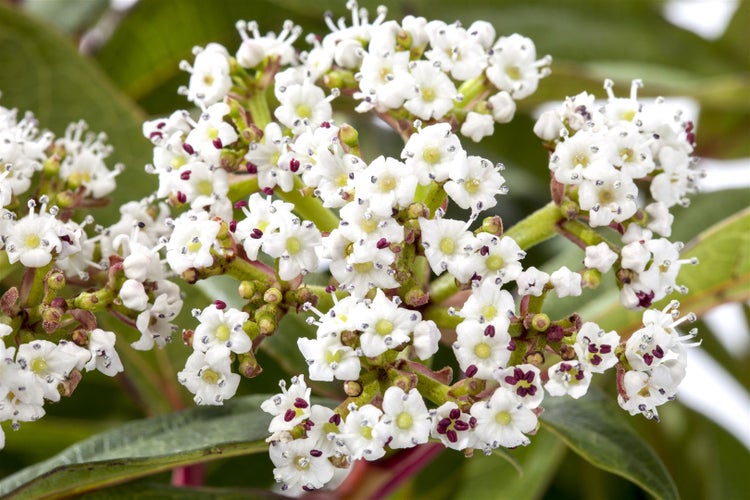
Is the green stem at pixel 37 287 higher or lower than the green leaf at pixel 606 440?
higher

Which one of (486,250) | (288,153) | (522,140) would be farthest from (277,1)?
(486,250)

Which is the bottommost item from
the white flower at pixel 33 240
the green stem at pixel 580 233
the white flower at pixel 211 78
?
the green stem at pixel 580 233

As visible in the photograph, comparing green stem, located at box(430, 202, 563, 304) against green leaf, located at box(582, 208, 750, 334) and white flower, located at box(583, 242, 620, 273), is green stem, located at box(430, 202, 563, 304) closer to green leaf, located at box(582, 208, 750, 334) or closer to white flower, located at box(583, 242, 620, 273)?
white flower, located at box(583, 242, 620, 273)

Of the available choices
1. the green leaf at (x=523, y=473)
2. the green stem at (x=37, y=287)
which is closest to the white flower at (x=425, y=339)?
the green stem at (x=37, y=287)

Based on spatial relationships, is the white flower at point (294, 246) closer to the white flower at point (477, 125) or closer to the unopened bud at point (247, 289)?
the unopened bud at point (247, 289)

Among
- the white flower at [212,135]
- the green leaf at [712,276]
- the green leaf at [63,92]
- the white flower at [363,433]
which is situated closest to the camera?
the white flower at [363,433]

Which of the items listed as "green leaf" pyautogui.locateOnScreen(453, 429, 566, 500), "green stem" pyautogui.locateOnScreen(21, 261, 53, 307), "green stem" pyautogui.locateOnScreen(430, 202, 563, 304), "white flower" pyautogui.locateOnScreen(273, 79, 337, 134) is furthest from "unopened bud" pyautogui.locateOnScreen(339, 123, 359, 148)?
"green leaf" pyautogui.locateOnScreen(453, 429, 566, 500)

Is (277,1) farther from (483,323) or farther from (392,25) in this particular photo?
(483,323)
